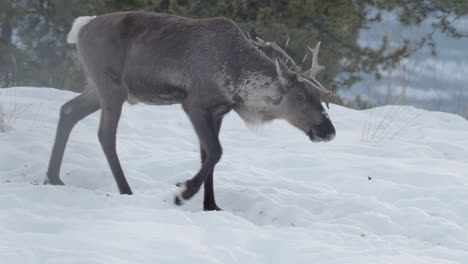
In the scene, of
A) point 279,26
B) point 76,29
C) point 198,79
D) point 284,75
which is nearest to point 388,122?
point 279,26

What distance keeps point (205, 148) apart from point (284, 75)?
82cm

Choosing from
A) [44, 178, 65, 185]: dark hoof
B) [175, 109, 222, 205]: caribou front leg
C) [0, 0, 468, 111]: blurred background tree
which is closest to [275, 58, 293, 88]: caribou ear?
[175, 109, 222, 205]: caribou front leg

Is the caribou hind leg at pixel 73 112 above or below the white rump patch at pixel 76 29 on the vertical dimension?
below

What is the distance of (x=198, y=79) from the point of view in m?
5.39

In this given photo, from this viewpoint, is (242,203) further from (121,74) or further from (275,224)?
(121,74)

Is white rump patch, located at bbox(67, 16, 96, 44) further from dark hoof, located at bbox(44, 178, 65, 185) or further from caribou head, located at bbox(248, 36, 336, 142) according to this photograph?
caribou head, located at bbox(248, 36, 336, 142)

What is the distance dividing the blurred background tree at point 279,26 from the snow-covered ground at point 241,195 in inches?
117

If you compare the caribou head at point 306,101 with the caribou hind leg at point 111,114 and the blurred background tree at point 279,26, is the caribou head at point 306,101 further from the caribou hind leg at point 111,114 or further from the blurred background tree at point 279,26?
the blurred background tree at point 279,26

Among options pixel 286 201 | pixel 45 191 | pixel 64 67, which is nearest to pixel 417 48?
pixel 64 67

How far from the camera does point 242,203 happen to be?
222 inches

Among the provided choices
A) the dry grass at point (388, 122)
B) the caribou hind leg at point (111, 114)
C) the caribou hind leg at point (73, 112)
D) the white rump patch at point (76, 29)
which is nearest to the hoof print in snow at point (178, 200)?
the caribou hind leg at point (111, 114)

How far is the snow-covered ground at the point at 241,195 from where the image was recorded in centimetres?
390

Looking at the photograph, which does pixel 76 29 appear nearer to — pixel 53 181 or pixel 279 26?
pixel 53 181

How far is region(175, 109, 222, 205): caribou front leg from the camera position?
17.2ft
